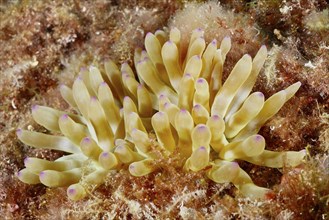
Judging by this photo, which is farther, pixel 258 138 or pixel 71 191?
pixel 71 191

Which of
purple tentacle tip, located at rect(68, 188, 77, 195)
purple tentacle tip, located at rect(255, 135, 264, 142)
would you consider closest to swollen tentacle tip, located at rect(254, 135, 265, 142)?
purple tentacle tip, located at rect(255, 135, 264, 142)

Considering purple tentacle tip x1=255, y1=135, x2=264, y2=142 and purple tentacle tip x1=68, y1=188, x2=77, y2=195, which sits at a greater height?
purple tentacle tip x1=255, y1=135, x2=264, y2=142

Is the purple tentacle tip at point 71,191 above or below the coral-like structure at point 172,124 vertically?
below

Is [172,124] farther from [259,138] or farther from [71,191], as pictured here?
[71,191]

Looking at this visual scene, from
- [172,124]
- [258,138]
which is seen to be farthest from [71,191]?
[258,138]

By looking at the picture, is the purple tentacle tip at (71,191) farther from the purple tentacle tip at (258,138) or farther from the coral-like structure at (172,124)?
the purple tentacle tip at (258,138)

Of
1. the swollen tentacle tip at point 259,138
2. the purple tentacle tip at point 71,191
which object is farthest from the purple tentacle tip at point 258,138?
the purple tentacle tip at point 71,191

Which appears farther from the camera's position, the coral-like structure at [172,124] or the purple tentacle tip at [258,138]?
the coral-like structure at [172,124]

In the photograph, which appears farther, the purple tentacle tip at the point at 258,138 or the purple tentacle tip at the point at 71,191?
the purple tentacle tip at the point at 71,191

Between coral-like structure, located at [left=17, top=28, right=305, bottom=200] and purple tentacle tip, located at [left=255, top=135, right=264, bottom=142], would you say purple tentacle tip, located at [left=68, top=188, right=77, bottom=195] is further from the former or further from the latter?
purple tentacle tip, located at [left=255, top=135, right=264, bottom=142]

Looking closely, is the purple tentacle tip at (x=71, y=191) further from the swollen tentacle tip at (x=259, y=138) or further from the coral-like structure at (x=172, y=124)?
the swollen tentacle tip at (x=259, y=138)
